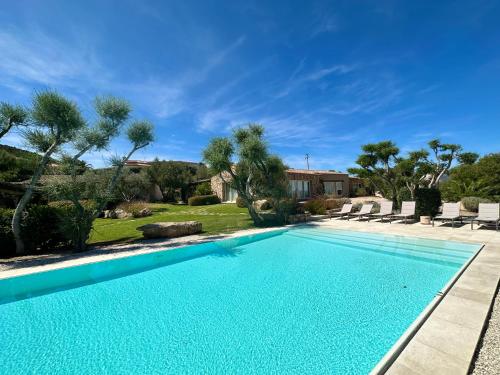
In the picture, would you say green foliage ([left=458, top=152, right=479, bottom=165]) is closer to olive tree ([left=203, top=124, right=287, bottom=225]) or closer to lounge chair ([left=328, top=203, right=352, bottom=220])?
lounge chair ([left=328, top=203, right=352, bottom=220])

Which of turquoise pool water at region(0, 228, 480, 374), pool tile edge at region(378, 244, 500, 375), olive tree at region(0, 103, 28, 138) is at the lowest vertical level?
turquoise pool water at region(0, 228, 480, 374)

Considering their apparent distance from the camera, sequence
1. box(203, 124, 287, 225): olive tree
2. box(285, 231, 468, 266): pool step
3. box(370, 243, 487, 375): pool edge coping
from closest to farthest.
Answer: box(370, 243, 487, 375): pool edge coping
box(285, 231, 468, 266): pool step
box(203, 124, 287, 225): olive tree

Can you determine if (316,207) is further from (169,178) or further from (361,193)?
(169,178)

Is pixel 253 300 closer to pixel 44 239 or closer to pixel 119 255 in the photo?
pixel 119 255

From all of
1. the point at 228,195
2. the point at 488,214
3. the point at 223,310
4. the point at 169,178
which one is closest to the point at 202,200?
the point at 228,195

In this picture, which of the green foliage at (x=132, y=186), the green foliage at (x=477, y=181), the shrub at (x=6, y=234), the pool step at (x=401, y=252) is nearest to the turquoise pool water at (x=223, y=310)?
the pool step at (x=401, y=252)

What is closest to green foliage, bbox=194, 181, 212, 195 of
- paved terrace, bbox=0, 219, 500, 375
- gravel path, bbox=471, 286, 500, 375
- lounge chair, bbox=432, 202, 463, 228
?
paved terrace, bbox=0, 219, 500, 375

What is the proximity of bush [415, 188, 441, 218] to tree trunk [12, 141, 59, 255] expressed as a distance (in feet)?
56.6

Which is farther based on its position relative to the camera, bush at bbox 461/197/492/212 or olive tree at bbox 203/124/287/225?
bush at bbox 461/197/492/212

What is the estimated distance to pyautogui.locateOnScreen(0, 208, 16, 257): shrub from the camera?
26.6 feet

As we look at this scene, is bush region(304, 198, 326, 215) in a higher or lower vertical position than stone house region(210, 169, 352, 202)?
lower

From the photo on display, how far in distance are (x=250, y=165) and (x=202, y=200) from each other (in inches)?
570

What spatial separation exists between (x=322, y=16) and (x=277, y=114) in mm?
9571

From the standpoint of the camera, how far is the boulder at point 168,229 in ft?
35.4
